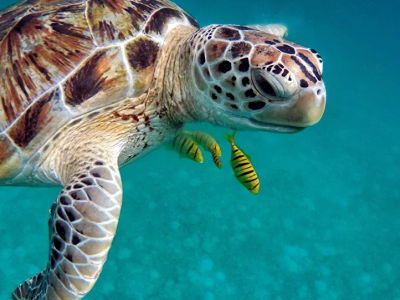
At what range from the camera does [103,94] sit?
2004 mm

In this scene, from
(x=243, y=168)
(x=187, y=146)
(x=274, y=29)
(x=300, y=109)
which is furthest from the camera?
(x=274, y=29)

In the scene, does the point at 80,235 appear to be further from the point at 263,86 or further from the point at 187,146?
the point at 187,146

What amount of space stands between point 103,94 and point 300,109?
1199mm

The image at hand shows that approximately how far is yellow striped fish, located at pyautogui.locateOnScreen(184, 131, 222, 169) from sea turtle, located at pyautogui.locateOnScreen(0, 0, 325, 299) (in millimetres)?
962

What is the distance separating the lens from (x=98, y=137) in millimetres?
2166

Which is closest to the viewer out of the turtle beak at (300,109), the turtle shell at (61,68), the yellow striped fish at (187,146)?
the turtle beak at (300,109)

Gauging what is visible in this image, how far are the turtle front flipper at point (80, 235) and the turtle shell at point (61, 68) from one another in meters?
0.50

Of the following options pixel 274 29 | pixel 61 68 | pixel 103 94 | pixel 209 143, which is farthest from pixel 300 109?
pixel 274 29

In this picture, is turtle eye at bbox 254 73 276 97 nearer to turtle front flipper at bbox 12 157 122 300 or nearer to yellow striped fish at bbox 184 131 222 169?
turtle front flipper at bbox 12 157 122 300

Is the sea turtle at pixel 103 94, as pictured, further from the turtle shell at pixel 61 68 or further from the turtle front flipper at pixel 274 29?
the turtle front flipper at pixel 274 29

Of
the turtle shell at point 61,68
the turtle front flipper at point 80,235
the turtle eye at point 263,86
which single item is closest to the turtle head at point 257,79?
the turtle eye at point 263,86

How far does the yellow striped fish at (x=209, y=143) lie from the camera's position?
327 cm

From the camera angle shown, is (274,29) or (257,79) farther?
(274,29)

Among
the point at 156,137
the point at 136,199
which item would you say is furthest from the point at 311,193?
the point at 156,137
